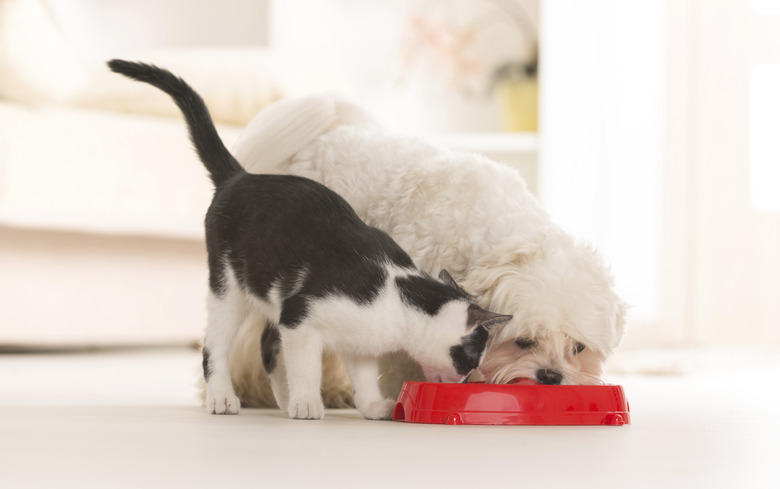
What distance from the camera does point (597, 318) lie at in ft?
5.64

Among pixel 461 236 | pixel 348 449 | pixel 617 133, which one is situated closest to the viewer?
pixel 348 449

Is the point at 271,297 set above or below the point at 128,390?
above

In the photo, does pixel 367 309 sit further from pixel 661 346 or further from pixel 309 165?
pixel 661 346

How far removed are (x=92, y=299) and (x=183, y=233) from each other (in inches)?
16.5

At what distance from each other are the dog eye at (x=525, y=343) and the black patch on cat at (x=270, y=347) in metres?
0.50

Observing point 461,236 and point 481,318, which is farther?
point 461,236

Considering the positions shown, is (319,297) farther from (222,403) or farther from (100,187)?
(100,187)

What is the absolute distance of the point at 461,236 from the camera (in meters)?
1.84

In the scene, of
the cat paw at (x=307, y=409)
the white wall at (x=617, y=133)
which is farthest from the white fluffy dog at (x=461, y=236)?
the white wall at (x=617, y=133)

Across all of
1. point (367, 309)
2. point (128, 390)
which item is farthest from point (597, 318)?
point (128, 390)

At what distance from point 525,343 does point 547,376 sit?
72mm

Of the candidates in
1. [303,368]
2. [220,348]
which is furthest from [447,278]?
[220,348]

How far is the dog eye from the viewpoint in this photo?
5.67 feet

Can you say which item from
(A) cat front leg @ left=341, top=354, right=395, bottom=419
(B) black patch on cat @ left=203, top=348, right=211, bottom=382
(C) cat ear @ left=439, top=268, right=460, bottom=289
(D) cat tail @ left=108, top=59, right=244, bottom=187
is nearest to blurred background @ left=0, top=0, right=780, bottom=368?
(D) cat tail @ left=108, top=59, right=244, bottom=187
